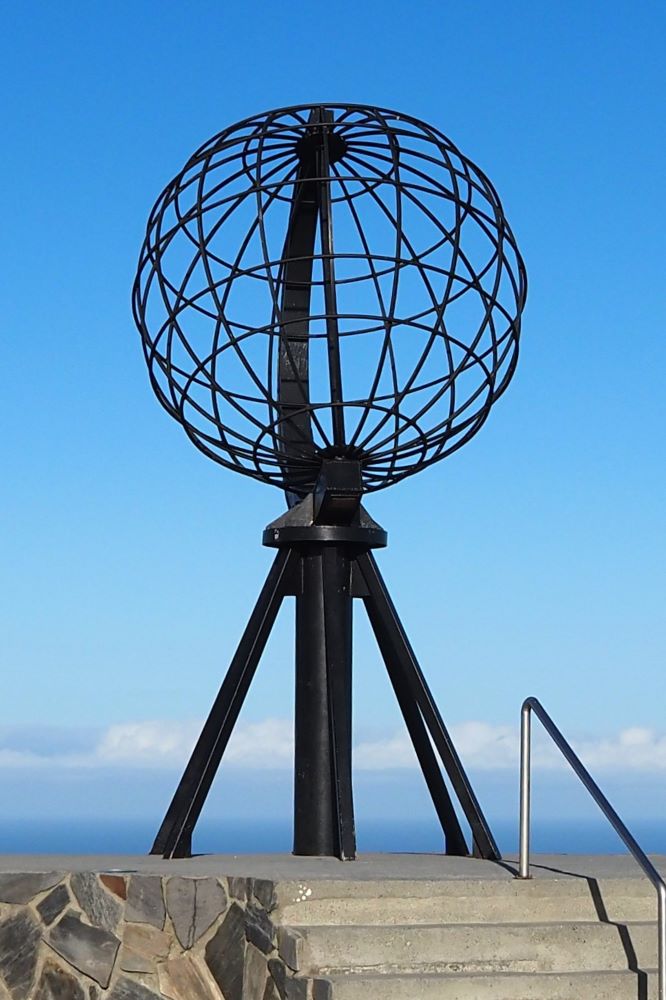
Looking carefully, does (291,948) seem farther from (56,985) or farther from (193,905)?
(56,985)

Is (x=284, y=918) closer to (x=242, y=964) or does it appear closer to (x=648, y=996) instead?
(x=242, y=964)

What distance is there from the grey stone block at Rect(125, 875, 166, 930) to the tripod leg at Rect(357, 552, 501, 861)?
1.81 metres

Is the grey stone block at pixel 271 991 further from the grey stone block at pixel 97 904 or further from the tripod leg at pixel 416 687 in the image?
the tripod leg at pixel 416 687

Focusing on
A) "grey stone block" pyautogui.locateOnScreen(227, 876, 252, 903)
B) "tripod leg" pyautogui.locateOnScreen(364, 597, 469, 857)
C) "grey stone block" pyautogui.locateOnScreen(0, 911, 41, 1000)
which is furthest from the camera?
"tripod leg" pyautogui.locateOnScreen(364, 597, 469, 857)

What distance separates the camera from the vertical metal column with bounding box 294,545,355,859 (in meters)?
7.76

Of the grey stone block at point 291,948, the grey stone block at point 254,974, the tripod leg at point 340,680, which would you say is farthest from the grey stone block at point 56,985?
the tripod leg at point 340,680

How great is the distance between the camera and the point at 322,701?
25.8 feet

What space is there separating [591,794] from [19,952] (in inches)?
107

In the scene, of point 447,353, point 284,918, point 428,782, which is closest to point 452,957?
point 284,918

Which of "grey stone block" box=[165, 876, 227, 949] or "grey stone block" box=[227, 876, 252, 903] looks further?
"grey stone block" box=[165, 876, 227, 949]

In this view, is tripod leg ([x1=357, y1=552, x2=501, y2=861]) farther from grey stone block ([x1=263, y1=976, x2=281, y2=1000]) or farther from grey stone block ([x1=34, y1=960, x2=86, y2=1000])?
grey stone block ([x1=34, y1=960, x2=86, y2=1000])

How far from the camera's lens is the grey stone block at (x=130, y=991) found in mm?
6695

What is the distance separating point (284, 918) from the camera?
6.09m

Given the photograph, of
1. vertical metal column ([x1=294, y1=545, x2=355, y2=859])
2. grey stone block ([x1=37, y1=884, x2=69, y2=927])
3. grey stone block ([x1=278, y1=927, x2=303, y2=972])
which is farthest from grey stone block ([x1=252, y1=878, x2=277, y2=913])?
vertical metal column ([x1=294, y1=545, x2=355, y2=859])
